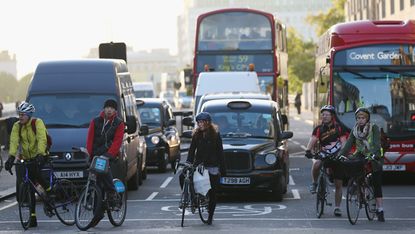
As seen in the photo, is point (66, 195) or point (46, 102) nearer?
point (66, 195)

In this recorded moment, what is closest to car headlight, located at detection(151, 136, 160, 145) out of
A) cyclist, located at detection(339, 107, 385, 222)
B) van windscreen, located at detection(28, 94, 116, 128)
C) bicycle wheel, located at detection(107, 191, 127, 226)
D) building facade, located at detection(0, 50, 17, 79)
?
van windscreen, located at detection(28, 94, 116, 128)

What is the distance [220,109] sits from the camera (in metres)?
22.3

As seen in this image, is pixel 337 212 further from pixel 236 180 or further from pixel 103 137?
pixel 103 137

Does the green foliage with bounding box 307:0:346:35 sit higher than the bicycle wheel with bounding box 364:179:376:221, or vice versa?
the bicycle wheel with bounding box 364:179:376:221

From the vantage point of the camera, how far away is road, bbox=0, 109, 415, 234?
53.5ft

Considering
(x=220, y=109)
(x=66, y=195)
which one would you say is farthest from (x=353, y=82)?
(x=66, y=195)

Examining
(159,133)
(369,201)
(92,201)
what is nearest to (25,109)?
(92,201)

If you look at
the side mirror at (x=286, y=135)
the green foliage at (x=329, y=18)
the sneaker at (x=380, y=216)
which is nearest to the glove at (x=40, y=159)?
the sneaker at (x=380, y=216)

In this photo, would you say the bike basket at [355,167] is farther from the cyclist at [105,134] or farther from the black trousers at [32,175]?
the black trousers at [32,175]

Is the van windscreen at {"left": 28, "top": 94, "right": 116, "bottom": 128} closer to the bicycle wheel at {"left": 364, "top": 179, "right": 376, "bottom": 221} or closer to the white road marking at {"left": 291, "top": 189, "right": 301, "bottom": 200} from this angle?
the white road marking at {"left": 291, "top": 189, "right": 301, "bottom": 200}

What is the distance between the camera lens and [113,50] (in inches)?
1310

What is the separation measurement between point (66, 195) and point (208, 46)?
1999 cm

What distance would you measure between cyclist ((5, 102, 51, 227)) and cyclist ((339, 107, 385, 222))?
4.12 meters

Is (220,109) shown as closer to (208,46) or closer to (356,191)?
(356,191)
